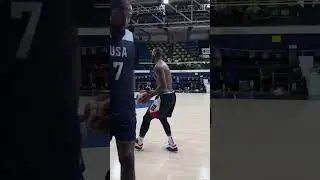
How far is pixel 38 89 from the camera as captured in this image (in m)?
0.78

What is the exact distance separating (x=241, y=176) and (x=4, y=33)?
2568mm

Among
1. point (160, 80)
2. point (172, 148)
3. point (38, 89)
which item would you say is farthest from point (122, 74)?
point (172, 148)

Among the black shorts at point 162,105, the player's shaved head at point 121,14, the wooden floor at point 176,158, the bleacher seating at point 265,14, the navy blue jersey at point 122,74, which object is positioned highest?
the bleacher seating at point 265,14

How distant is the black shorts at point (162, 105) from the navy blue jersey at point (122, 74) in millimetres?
2645

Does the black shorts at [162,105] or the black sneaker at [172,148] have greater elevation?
the black shorts at [162,105]

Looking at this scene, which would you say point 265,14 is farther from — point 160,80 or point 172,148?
point 172,148

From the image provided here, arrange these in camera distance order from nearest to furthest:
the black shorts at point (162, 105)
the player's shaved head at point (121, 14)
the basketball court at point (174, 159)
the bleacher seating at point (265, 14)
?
the player's shaved head at point (121, 14) < the bleacher seating at point (265, 14) < the basketball court at point (174, 159) < the black shorts at point (162, 105)

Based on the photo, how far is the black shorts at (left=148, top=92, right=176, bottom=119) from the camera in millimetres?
4188

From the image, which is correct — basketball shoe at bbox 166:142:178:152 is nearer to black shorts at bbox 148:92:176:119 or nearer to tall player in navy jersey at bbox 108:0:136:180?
black shorts at bbox 148:92:176:119

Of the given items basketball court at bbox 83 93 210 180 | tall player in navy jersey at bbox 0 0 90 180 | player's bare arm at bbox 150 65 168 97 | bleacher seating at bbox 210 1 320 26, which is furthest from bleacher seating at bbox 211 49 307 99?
tall player in navy jersey at bbox 0 0 90 180

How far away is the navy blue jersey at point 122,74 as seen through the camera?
4.29 feet

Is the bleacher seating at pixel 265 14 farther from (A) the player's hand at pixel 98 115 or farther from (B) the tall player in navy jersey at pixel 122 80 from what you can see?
(A) the player's hand at pixel 98 115

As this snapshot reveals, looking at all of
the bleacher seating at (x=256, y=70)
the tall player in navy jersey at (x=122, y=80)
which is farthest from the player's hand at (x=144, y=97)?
the tall player in navy jersey at (x=122, y=80)

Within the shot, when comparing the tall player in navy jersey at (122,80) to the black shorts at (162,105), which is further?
the black shorts at (162,105)
